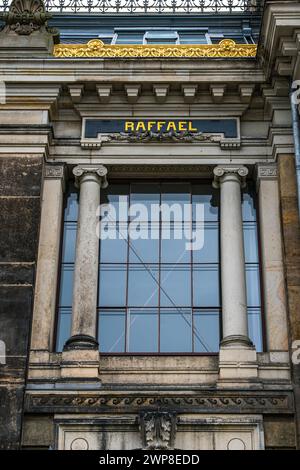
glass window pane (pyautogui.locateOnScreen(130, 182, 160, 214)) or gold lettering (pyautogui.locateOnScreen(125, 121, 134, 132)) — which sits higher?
gold lettering (pyautogui.locateOnScreen(125, 121, 134, 132))

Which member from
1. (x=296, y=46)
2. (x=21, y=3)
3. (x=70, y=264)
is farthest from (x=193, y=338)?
(x=21, y=3)

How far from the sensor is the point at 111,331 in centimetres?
1617

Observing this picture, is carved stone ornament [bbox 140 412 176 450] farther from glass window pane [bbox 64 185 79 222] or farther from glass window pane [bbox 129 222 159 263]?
glass window pane [bbox 64 185 79 222]

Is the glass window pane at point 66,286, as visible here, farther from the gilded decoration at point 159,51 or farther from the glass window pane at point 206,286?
the gilded decoration at point 159,51

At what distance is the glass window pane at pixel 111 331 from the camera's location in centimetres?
1598

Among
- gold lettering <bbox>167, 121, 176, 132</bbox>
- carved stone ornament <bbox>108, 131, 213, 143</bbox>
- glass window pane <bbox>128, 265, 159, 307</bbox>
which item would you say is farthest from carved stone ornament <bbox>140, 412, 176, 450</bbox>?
gold lettering <bbox>167, 121, 176, 132</bbox>

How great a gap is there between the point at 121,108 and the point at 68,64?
4.44ft

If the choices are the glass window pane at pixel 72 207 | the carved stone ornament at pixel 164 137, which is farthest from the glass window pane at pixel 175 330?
the carved stone ornament at pixel 164 137

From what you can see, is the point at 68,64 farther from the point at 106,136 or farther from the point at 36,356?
the point at 36,356

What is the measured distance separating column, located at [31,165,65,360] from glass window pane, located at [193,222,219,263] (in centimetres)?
264

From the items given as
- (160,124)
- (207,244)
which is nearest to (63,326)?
(207,244)

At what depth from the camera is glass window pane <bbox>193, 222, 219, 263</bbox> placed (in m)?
16.9

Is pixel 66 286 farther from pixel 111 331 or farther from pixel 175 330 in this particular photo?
pixel 175 330

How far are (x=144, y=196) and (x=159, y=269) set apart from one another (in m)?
1.72
